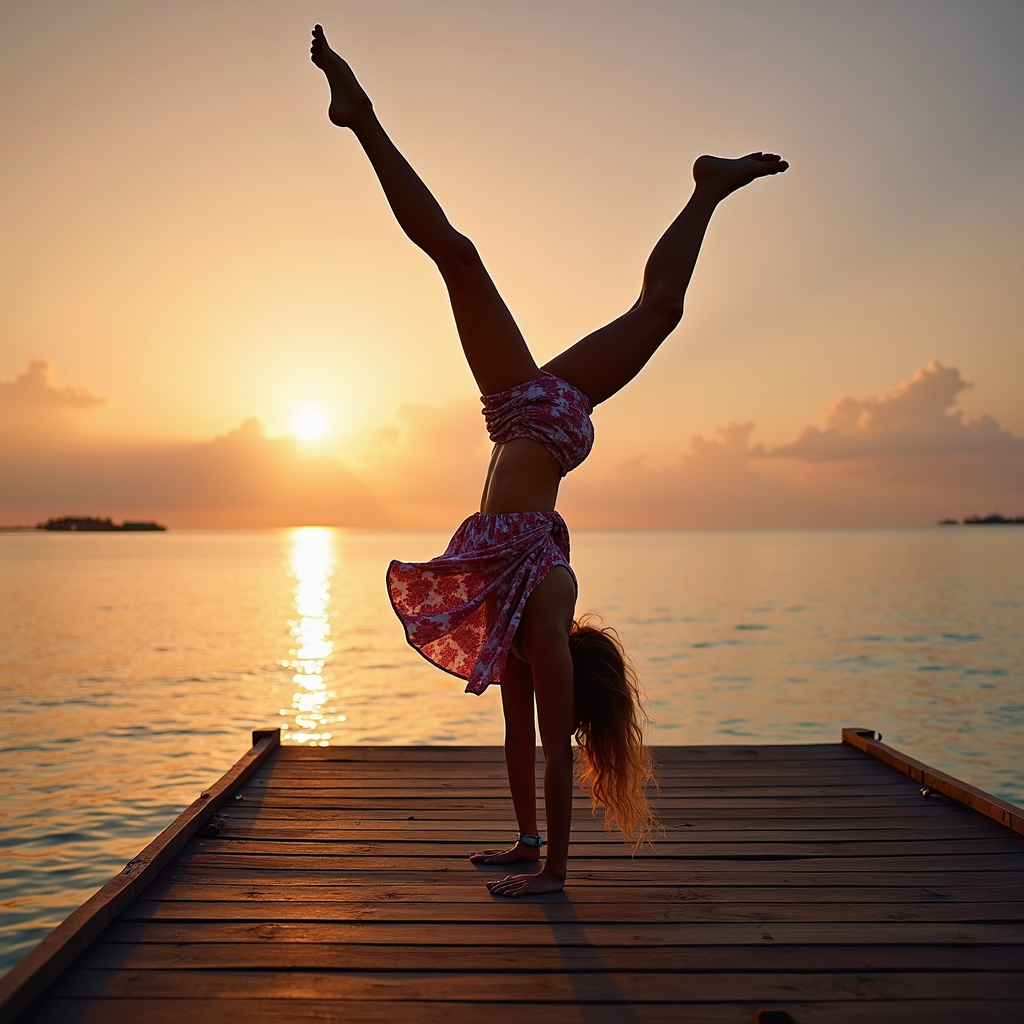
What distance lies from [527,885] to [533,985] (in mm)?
607

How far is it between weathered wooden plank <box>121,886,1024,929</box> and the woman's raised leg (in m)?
1.76

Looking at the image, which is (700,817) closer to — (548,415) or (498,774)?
(498,774)

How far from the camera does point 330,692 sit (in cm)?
1262

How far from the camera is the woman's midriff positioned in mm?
2953

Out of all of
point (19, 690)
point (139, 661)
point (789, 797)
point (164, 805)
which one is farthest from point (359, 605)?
point (789, 797)

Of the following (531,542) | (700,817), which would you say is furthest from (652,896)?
(531,542)

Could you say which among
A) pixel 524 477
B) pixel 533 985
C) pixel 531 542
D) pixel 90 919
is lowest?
pixel 533 985

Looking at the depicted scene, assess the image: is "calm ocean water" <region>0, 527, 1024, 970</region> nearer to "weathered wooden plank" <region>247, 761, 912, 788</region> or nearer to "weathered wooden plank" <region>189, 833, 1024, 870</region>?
"weathered wooden plank" <region>247, 761, 912, 788</region>

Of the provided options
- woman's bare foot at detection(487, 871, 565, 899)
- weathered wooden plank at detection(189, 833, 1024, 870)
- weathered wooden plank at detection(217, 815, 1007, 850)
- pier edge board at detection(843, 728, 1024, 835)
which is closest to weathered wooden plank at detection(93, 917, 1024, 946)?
woman's bare foot at detection(487, 871, 565, 899)

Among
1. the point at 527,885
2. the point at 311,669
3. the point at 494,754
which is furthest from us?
the point at 311,669

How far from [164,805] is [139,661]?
845cm

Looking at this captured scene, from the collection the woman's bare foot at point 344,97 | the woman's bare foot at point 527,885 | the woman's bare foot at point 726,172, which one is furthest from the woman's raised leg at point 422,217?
the woman's bare foot at point 527,885

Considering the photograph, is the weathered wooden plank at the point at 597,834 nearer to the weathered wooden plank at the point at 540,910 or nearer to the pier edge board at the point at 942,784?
the pier edge board at the point at 942,784

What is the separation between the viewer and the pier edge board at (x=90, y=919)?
2041 mm
